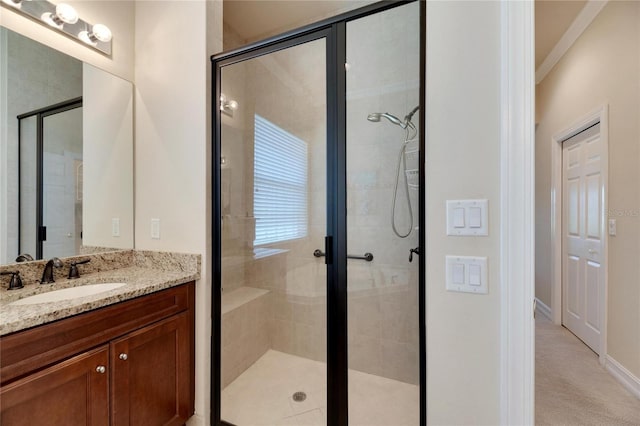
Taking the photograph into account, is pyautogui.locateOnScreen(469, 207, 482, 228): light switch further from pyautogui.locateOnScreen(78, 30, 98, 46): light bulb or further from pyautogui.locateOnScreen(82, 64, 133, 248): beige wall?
pyautogui.locateOnScreen(78, 30, 98, 46): light bulb

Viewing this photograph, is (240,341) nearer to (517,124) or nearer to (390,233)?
(390,233)

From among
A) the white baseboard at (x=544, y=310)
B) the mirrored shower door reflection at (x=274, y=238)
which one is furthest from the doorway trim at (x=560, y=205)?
the mirrored shower door reflection at (x=274, y=238)

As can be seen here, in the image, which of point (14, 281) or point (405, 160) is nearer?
point (14, 281)

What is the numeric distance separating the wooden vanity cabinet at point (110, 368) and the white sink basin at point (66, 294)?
0.87 ft

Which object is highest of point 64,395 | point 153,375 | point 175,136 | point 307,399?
point 175,136

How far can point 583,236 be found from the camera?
8.96ft

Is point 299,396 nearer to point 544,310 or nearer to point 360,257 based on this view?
point 360,257

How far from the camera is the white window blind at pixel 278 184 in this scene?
6.56 ft

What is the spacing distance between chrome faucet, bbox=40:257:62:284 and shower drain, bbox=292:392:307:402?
5.00 ft

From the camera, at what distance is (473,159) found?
1003mm

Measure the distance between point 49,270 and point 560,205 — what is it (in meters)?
4.54

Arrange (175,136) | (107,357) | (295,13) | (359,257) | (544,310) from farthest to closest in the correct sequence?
(544,310) < (295,13) < (359,257) < (175,136) < (107,357)

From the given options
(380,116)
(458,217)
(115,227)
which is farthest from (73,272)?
(380,116)

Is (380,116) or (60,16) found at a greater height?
(60,16)
